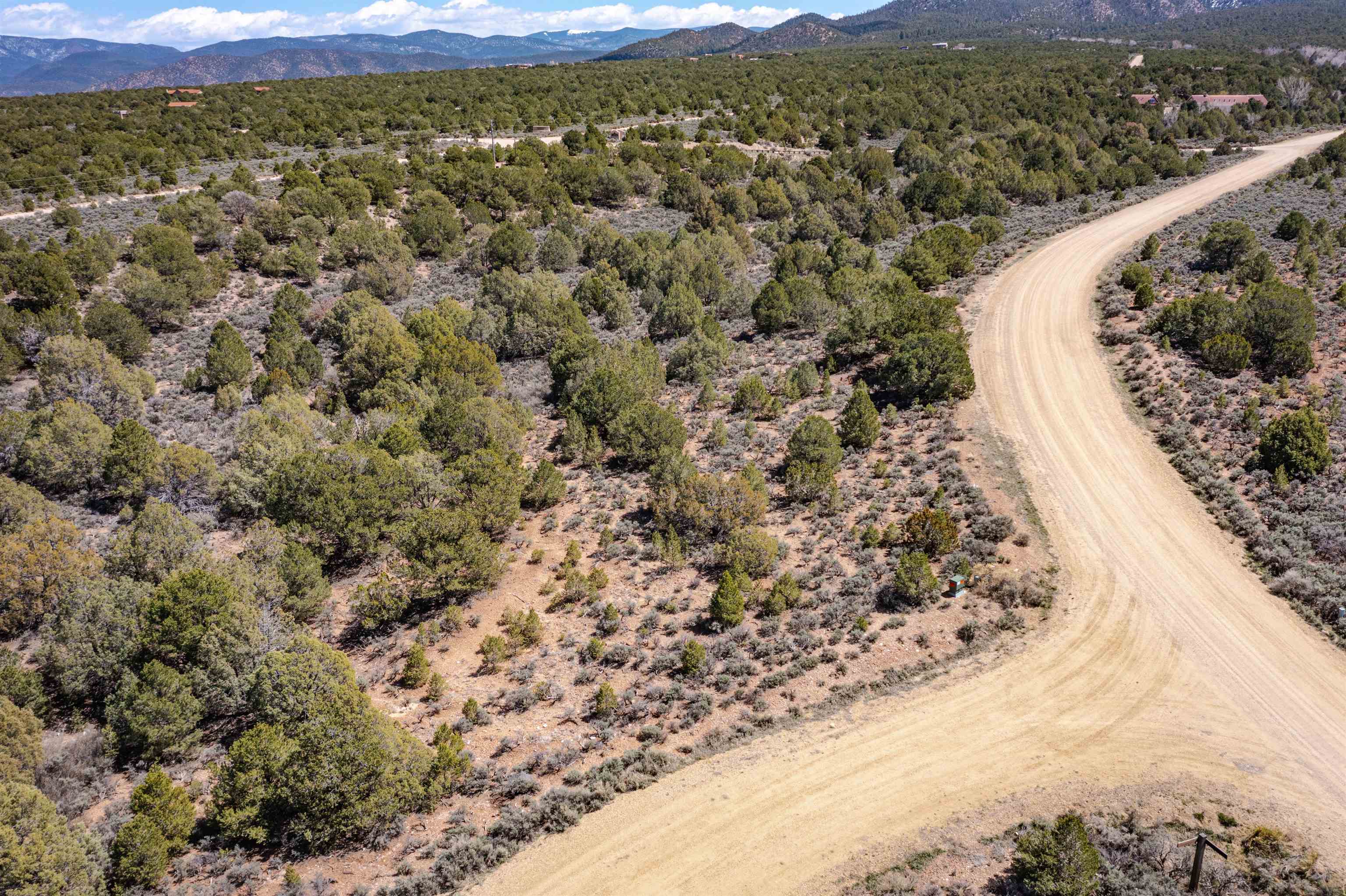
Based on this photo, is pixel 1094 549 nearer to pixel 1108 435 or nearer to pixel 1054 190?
pixel 1108 435

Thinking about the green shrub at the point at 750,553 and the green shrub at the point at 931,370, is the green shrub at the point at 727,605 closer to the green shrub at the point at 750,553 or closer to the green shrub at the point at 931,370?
the green shrub at the point at 750,553

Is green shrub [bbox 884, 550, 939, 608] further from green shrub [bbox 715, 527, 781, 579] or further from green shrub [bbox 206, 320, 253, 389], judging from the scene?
green shrub [bbox 206, 320, 253, 389]

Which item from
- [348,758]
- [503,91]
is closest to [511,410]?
[348,758]

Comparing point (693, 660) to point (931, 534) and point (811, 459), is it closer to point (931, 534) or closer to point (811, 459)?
point (931, 534)

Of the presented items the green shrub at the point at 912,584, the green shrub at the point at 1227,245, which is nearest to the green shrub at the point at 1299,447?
the green shrub at the point at 912,584

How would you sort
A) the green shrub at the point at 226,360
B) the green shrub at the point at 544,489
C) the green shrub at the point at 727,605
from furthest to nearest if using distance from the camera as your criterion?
the green shrub at the point at 226,360 → the green shrub at the point at 544,489 → the green shrub at the point at 727,605

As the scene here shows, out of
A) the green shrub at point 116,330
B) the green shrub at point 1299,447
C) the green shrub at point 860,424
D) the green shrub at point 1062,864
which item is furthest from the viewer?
the green shrub at point 116,330
